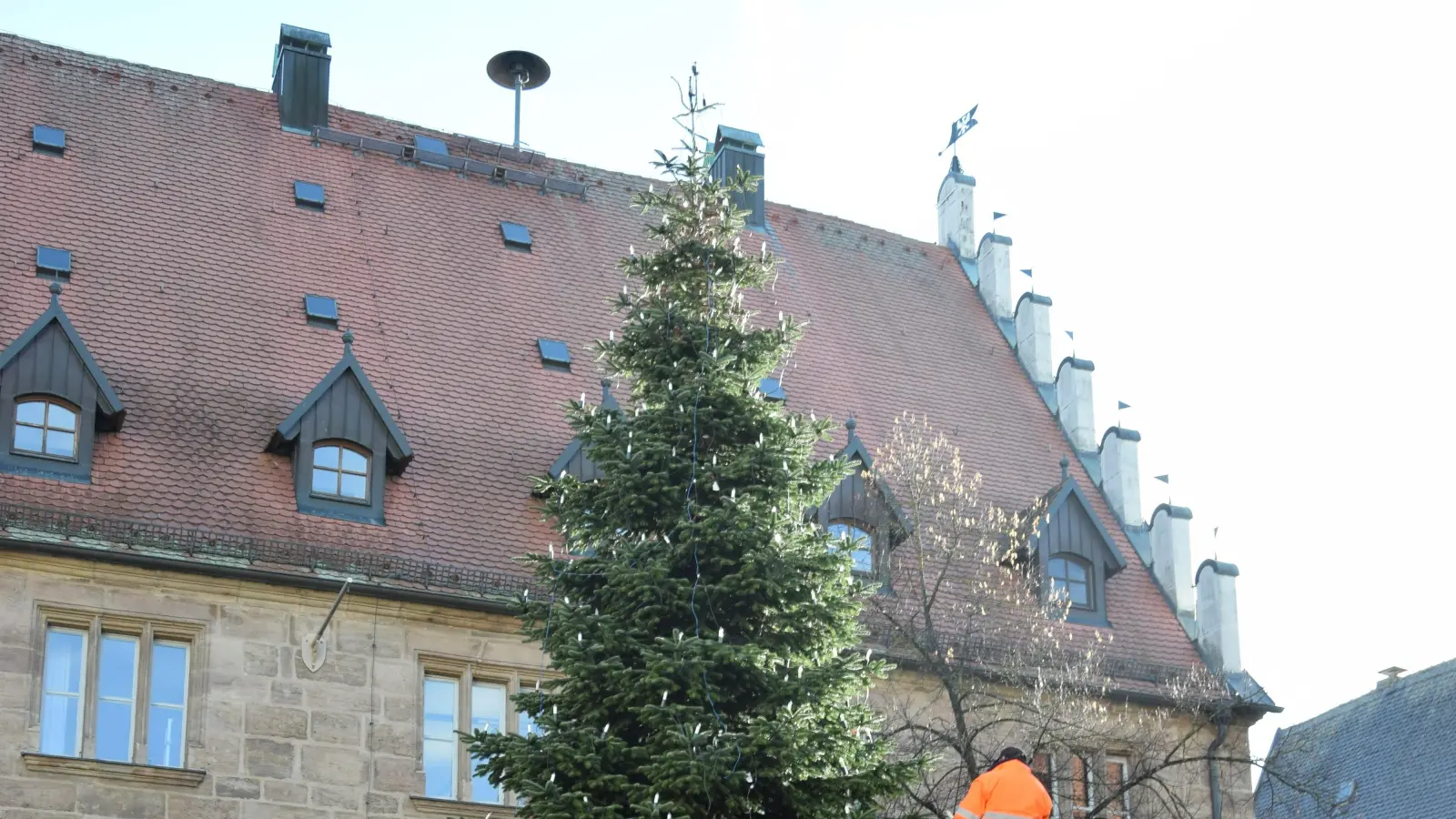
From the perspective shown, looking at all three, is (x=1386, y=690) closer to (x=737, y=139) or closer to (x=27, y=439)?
(x=737, y=139)

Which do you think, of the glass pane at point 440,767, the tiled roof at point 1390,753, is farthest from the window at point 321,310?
the tiled roof at point 1390,753

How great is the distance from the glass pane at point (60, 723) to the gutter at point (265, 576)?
3.78 ft

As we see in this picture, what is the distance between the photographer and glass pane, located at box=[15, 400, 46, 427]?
64.7ft

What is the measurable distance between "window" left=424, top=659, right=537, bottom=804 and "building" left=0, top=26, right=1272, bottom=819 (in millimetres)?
28

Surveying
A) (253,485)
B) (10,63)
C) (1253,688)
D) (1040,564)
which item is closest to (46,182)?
(10,63)

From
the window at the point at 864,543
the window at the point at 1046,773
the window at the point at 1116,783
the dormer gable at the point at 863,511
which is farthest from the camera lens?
the window at the point at 864,543

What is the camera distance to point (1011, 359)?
27.2m

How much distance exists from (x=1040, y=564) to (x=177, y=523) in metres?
8.32

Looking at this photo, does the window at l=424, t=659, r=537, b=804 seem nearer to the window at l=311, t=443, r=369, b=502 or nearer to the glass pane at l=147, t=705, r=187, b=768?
the window at l=311, t=443, r=369, b=502

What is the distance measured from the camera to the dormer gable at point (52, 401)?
19.6m

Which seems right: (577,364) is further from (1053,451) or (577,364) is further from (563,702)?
(563,702)

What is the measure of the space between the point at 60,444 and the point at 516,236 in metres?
6.97

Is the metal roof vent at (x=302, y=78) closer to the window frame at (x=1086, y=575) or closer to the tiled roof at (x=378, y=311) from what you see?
the tiled roof at (x=378, y=311)

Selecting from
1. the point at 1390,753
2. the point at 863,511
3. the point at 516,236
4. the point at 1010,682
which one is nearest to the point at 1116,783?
the point at 1010,682
